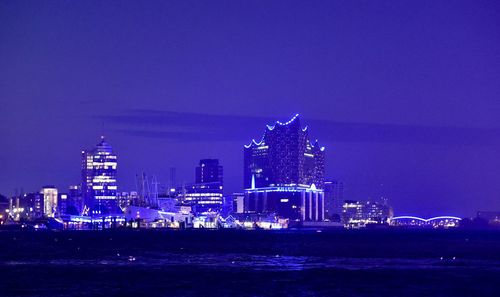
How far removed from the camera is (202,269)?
96.1 m

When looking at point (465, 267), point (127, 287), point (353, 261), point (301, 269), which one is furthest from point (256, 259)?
point (127, 287)

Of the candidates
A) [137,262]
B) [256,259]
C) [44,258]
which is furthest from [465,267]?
[44,258]

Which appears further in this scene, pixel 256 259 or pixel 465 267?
pixel 256 259

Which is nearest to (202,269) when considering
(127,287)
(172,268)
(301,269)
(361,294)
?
(172,268)

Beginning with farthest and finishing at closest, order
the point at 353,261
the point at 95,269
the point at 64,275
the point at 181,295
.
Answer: the point at 353,261 < the point at 95,269 < the point at 64,275 < the point at 181,295

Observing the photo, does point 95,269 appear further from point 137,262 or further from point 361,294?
point 361,294

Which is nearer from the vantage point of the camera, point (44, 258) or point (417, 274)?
point (417, 274)

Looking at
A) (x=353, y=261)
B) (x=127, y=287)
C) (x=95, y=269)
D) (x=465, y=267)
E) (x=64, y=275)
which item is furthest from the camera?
(x=353, y=261)

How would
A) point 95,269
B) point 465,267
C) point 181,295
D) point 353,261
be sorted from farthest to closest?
Result: point 353,261 < point 465,267 < point 95,269 < point 181,295

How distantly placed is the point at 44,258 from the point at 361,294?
198ft

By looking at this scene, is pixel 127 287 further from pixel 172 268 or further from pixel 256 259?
pixel 256 259

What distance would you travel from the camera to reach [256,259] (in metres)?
120

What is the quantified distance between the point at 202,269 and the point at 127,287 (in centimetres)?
2293

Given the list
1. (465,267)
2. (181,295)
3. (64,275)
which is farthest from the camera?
(465,267)
